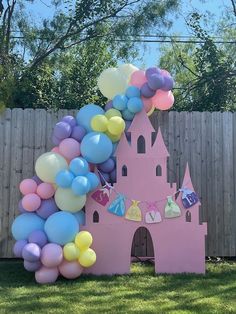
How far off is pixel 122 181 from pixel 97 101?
4.21 metres

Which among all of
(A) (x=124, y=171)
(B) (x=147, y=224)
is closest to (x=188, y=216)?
(B) (x=147, y=224)

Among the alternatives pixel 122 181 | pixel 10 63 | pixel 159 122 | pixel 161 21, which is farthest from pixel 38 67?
pixel 122 181

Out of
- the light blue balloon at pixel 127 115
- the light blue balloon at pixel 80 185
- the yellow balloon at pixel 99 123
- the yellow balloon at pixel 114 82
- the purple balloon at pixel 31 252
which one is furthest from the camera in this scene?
the yellow balloon at pixel 114 82

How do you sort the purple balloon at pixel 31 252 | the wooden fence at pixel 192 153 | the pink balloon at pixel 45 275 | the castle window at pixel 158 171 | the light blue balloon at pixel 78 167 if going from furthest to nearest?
the wooden fence at pixel 192 153 → the castle window at pixel 158 171 → the light blue balloon at pixel 78 167 → the pink balloon at pixel 45 275 → the purple balloon at pixel 31 252

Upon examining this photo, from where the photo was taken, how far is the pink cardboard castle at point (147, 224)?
543 cm

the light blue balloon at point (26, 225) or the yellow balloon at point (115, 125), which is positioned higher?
the yellow balloon at point (115, 125)

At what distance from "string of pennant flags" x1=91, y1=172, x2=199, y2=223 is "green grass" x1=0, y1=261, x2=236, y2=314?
65 centimetres

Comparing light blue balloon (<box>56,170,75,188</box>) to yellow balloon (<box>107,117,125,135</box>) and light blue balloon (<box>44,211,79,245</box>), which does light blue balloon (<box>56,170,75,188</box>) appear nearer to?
light blue balloon (<box>44,211,79,245</box>)

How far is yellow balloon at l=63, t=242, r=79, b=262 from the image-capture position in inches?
197

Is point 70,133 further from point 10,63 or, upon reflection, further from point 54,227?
point 10,63

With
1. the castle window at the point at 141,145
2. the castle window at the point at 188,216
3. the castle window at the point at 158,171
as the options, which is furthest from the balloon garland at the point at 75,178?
the castle window at the point at 188,216

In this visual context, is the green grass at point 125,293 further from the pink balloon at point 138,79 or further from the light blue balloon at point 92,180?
the pink balloon at point 138,79

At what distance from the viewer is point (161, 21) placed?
9.38 meters

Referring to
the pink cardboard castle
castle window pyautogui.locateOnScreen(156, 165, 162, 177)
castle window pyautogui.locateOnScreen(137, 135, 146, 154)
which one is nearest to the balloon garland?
the pink cardboard castle
